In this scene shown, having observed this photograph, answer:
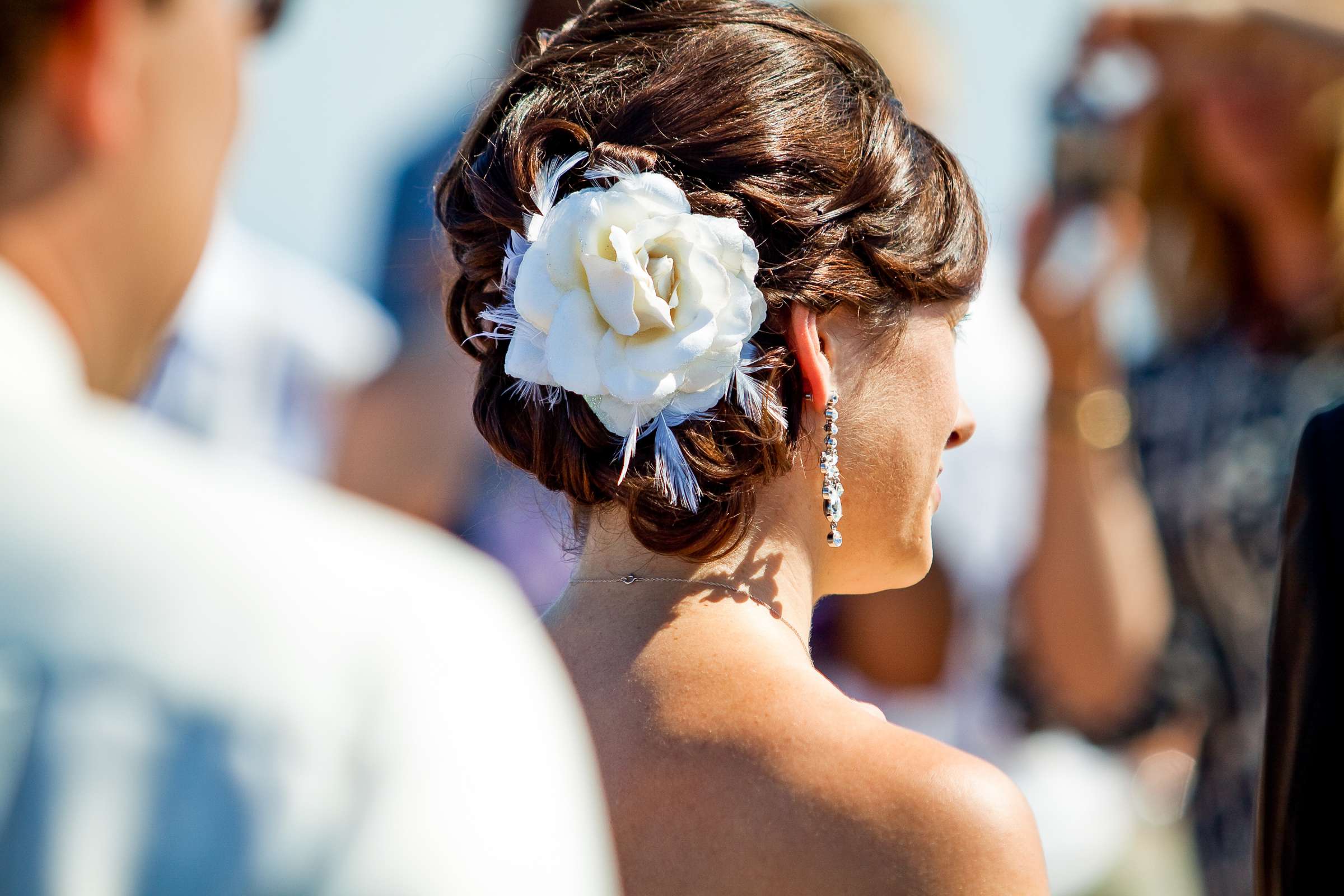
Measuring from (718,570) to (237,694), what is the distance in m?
1.16

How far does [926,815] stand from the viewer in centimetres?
158

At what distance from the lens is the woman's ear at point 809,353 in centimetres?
188

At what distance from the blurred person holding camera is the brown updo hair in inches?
77.7

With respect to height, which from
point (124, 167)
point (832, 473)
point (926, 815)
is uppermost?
point (124, 167)

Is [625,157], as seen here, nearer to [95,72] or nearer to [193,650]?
[95,72]

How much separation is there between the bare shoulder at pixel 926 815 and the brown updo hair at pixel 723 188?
1.15ft

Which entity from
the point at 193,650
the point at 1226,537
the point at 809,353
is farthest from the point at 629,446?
the point at 1226,537

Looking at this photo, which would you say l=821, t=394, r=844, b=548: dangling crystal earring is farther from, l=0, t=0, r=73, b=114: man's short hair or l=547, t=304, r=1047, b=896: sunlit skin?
l=0, t=0, r=73, b=114: man's short hair

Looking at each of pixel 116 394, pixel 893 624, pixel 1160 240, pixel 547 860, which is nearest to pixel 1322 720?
pixel 547 860

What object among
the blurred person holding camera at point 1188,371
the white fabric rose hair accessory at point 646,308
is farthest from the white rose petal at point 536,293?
the blurred person holding camera at point 1188,371

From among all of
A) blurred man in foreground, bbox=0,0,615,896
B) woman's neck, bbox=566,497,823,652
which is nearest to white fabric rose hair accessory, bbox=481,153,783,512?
woman's neck, bbox=566,497,823,652

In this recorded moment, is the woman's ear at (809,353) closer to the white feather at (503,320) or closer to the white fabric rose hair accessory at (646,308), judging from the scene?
the white fabric rose hair accessory at (646,308)

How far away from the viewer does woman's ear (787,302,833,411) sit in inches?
73.9

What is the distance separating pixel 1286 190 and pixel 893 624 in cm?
163
